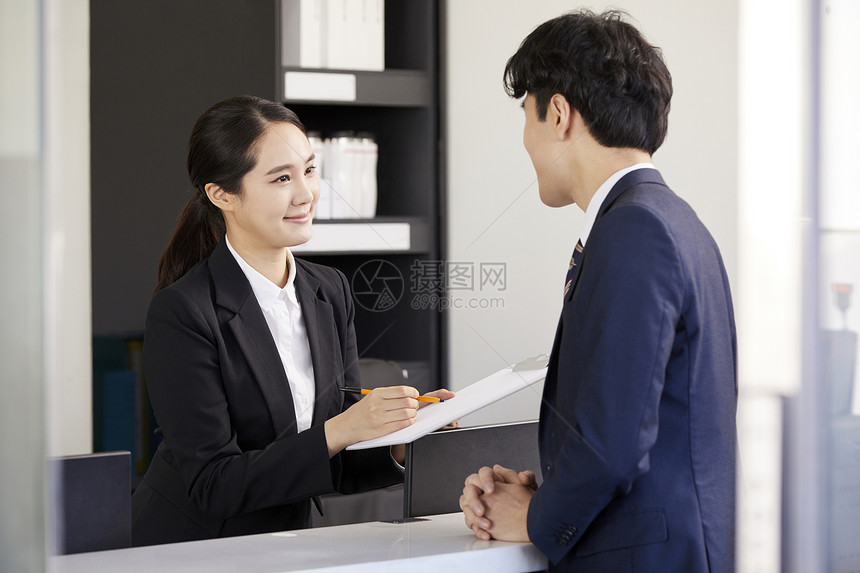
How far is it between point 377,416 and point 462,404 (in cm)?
13

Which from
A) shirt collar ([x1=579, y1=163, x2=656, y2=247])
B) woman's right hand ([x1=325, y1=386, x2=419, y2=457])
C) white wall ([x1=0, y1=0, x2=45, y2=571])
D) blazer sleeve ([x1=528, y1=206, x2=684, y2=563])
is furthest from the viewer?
woman's right hand ([x1=325, y1=386, x2=419, y2=457])

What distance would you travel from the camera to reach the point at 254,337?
1.32 metres

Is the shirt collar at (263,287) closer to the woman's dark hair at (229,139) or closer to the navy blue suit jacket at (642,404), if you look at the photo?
the woman's dark hair at (229,139)

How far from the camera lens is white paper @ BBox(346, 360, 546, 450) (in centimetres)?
101

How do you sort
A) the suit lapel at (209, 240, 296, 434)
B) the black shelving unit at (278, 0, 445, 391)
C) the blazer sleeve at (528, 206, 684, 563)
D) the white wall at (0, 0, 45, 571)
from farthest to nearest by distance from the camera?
the black shelving unit at (278, 0, 445, 391) < the suit lapel at (209, 240, 296, 434) < the blazer sleeve at (528, 206, 684, 563) < the white wall at (0, 0, 45, 571)

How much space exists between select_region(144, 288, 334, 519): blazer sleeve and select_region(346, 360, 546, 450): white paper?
12 cm

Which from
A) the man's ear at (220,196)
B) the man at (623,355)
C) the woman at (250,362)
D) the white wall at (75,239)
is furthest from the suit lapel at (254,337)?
the white wall at (75,239)

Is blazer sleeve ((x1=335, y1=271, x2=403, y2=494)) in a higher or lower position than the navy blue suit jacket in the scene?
lower

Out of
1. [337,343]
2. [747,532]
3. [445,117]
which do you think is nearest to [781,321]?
[747,532]

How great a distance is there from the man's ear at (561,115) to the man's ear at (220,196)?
611 mm

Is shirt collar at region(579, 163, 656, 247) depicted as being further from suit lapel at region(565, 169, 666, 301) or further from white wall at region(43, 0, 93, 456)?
white wall at region(43, 0, 93, 456)

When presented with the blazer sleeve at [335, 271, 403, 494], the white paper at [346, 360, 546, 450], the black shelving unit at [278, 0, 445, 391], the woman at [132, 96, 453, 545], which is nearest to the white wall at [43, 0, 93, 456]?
the black shelving unit at [278, 0, 445, 391]

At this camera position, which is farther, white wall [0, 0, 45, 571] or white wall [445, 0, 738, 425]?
white wall [445, 0, 738, 425]

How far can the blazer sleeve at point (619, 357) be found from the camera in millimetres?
854
